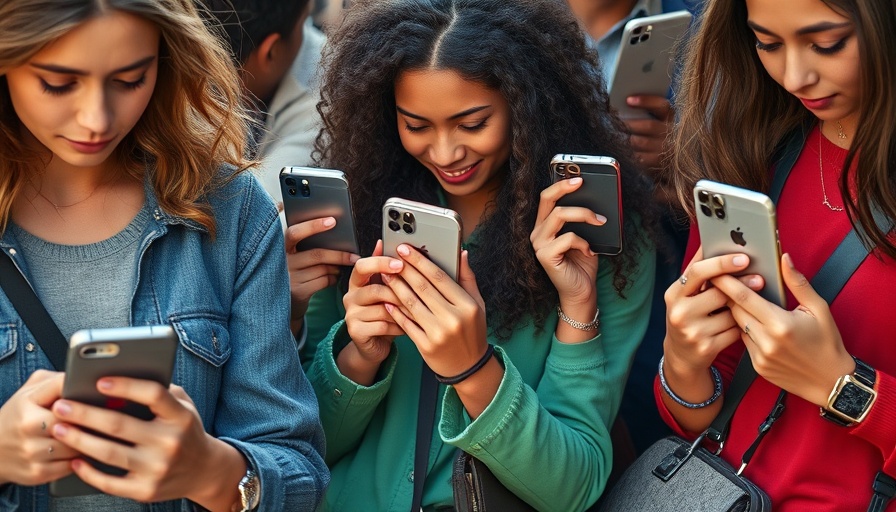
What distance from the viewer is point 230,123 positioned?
7.15 feet

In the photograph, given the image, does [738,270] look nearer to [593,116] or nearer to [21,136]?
[593,116]

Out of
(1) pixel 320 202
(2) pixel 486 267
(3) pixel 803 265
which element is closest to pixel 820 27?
(3) pixel 803 265

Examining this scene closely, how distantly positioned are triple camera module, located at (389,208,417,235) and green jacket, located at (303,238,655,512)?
35cm

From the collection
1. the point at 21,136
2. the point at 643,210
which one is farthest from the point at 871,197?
the point at 21,136

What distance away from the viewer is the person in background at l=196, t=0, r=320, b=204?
3383 mm

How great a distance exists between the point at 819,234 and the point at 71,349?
4.71 feet

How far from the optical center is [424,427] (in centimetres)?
252

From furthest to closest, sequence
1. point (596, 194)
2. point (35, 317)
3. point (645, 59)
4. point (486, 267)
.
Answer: point (645, 59) → point (486, 267) → point (596, 194) → point (35, 317)

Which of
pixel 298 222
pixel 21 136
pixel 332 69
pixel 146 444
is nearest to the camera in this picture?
pixel 146 444

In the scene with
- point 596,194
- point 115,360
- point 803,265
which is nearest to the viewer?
point 115,360

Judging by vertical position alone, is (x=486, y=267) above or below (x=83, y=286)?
below

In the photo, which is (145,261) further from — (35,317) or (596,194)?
(596,194)

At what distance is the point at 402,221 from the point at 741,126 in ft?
2.51

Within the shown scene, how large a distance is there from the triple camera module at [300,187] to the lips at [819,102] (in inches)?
44.0
